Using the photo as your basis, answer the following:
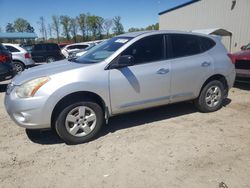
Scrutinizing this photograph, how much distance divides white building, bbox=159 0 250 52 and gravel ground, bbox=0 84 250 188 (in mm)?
14180

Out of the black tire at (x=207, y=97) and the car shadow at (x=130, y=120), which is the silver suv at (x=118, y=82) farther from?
the car shadow at (x=130, y=120)

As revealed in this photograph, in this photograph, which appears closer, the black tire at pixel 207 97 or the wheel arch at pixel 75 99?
the wheel arch at pixel 75 99

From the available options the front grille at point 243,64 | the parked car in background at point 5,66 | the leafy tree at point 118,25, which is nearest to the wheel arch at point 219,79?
the front grille at point 243,64

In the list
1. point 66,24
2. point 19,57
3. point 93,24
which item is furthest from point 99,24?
point 19,57

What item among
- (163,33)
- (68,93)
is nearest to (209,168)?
(68,93)

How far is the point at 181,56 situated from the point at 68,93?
7.39 ft

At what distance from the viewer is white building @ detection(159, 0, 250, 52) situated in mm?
16875

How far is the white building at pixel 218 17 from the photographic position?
16.9 metres

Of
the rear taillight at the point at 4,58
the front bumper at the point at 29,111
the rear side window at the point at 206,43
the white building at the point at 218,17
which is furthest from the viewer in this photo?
the white building at the point at 218,17

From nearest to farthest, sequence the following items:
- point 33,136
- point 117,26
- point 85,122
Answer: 1. point 85,122
2. point 33,136
3. point 117,26

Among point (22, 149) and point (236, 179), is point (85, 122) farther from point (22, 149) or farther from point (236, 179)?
point (236, 179)

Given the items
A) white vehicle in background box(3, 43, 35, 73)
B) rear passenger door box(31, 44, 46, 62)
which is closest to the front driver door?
white vehicle in background box(3, 43, 35, 73)

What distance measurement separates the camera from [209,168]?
3.15 m

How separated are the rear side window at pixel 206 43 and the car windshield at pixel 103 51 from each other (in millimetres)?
Answer: 1602
